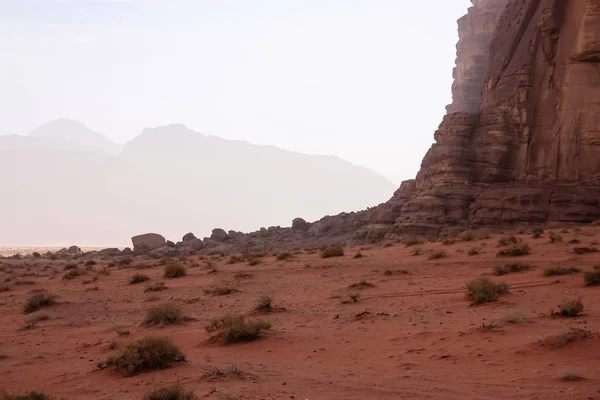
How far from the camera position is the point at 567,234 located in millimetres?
25781

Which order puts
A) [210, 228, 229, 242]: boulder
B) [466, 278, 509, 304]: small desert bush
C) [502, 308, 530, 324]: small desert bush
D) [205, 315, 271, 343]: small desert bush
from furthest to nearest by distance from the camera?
[210, 228, 229, 242]: boulder < [466, 278, 509, 304]: small desert bush < [205, 315, 271, 343]: small desert bush < [502, 308, 530, 324]: small desert bush

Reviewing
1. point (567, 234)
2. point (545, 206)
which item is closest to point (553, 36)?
point (545, 206)

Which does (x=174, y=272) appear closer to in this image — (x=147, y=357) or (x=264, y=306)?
(x=264, y=306)

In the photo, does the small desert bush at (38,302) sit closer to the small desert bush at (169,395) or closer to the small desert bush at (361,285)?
the small desert bush at (361,285)

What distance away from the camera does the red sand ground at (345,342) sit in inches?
283

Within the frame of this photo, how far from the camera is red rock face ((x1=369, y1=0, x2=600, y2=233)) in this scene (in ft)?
112

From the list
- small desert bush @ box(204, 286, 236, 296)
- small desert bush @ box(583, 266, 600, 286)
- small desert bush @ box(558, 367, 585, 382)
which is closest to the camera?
small desert bush @ box(558, 367, 585, 382)

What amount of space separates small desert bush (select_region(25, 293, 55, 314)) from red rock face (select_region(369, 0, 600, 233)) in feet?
77.5

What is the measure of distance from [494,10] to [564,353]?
277 ft

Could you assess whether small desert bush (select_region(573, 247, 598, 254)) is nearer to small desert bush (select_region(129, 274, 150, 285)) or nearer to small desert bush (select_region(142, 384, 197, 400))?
small desert bush (select_region(129, 274, 150, 285))

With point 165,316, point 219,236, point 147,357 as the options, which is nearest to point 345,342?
point 147,357

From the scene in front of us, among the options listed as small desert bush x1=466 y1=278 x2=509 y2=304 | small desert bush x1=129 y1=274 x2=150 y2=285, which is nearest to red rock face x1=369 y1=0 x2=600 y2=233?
small desert bush x1=129 y1=274 x2=150 y2=285

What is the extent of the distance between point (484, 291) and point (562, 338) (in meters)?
4.09

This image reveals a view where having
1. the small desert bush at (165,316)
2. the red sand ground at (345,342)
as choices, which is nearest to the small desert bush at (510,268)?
the red sand ground at (345,342)
